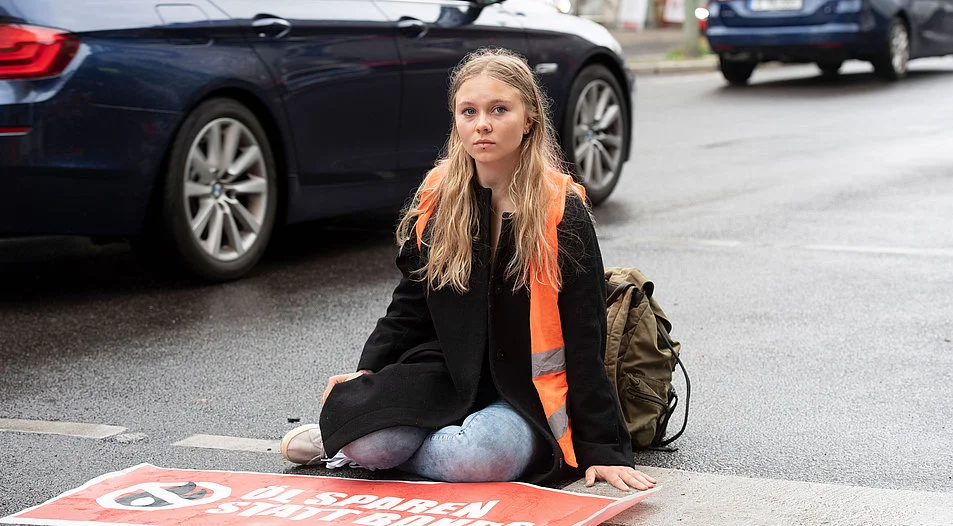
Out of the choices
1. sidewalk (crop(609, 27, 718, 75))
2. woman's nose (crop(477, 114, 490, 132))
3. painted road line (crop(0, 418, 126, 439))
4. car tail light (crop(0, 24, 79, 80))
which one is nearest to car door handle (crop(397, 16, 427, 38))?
car tail light (crop(0, 24, 79, 80))

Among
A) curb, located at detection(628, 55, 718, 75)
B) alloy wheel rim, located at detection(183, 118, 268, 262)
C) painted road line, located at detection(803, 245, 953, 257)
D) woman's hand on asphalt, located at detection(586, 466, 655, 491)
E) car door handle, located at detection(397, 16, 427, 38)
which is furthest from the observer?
curb, located at detection(628, 55, 718, 75)

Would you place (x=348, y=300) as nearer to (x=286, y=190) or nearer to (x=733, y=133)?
(x=286, y=190)

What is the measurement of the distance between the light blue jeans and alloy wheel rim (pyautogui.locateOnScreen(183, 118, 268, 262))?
275 cm

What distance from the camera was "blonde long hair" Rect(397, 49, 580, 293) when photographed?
136 inches

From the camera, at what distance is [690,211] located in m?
8.04

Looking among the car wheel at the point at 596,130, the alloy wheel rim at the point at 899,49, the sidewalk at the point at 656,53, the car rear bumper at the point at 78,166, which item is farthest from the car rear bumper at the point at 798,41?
the car rear bumper at the point at 78,166

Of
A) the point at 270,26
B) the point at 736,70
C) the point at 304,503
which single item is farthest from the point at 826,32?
the point at 304,503

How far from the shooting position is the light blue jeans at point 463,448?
3.40 meters

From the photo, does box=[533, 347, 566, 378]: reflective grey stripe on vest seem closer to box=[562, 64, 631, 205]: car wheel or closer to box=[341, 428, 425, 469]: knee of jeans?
box=[341, 428, 425, 469]: knee of jeans

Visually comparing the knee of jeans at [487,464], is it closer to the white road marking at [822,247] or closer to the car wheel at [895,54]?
the white road marking at [822,247]

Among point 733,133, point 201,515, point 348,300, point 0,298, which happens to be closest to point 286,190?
point 348,300

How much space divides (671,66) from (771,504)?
1729 centimetres

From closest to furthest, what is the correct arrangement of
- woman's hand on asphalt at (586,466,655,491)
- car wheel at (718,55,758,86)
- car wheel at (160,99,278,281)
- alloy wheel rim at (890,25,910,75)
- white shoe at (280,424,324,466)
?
1. woman's hand on asphalt at (586,466,655,491)
2. white shoe at (280,424,324,466)
3. car wheel at (160,99,278,281)
4. alloy wheel rim at (890,25,910,75)
5. car wheel at (718,55,758,86)

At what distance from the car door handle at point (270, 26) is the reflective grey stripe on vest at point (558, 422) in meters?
3.29
